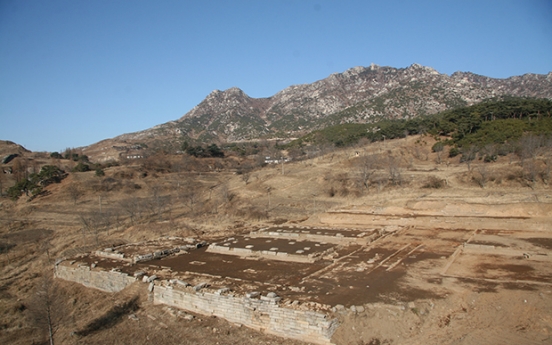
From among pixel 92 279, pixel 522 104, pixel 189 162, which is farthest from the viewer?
pixel 189 162

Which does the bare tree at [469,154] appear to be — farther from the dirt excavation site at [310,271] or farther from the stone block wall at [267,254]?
the stone block wall at [267,254]

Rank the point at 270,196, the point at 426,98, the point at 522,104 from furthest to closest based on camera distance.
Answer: the point at 426,98 < the point at 522,104 < the point at 270,196

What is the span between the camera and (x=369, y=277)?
12.9m

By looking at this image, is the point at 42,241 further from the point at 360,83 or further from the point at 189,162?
the point at 360,83

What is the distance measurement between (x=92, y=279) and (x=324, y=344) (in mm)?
11371

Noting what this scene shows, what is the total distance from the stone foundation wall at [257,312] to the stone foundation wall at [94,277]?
2.60 metres

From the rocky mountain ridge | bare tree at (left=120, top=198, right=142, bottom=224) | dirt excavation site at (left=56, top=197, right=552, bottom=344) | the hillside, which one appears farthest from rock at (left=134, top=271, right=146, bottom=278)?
the rocky mountain ridge

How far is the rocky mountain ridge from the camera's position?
95312 mm

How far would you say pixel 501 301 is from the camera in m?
10.2

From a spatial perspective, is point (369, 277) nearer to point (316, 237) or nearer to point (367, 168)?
point (316, 237)

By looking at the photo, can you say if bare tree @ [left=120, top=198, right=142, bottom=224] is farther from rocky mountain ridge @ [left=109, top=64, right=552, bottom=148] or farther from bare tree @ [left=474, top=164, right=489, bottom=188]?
rocky mountain ridge @ [left=109, top=64, right=552, bottom=148]

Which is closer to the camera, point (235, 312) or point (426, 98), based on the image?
point (235, 312)

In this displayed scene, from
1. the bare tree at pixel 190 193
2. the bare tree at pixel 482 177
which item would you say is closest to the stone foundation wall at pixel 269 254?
the bare tree at pixel 190 193

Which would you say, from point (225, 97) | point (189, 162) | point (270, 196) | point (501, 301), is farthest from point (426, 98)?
point (501, 301)
